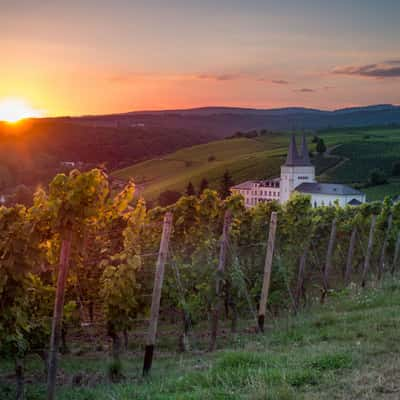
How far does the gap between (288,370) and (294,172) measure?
85.4m

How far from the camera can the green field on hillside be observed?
91.2 m

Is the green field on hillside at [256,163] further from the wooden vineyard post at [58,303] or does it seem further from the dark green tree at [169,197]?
the wooden vineyard post at [58,303]

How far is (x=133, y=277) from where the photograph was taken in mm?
9000

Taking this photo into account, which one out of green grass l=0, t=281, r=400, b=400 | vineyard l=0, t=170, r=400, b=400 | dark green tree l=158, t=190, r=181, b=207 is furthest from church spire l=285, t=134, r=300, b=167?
green grass l=0, t=281, r=400, b=400

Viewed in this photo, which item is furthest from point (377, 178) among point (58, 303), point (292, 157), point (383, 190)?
point (58, 303)

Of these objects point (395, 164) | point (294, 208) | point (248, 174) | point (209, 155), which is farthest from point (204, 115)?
point (294, 208)

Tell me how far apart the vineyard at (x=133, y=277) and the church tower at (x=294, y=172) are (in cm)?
7035

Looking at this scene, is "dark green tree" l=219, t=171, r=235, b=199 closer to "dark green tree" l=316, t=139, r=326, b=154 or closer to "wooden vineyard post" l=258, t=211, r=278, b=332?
"dark green tree" l=316, t=139, r=326, b=154

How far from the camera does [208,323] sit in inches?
548

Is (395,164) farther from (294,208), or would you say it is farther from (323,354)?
(323,354)

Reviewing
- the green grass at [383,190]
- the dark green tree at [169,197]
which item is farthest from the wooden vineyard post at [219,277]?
the green grass at [383,190]

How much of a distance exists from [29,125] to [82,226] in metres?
96.4

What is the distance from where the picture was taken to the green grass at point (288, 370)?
5.16m

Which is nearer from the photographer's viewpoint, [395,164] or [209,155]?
[395,164]
